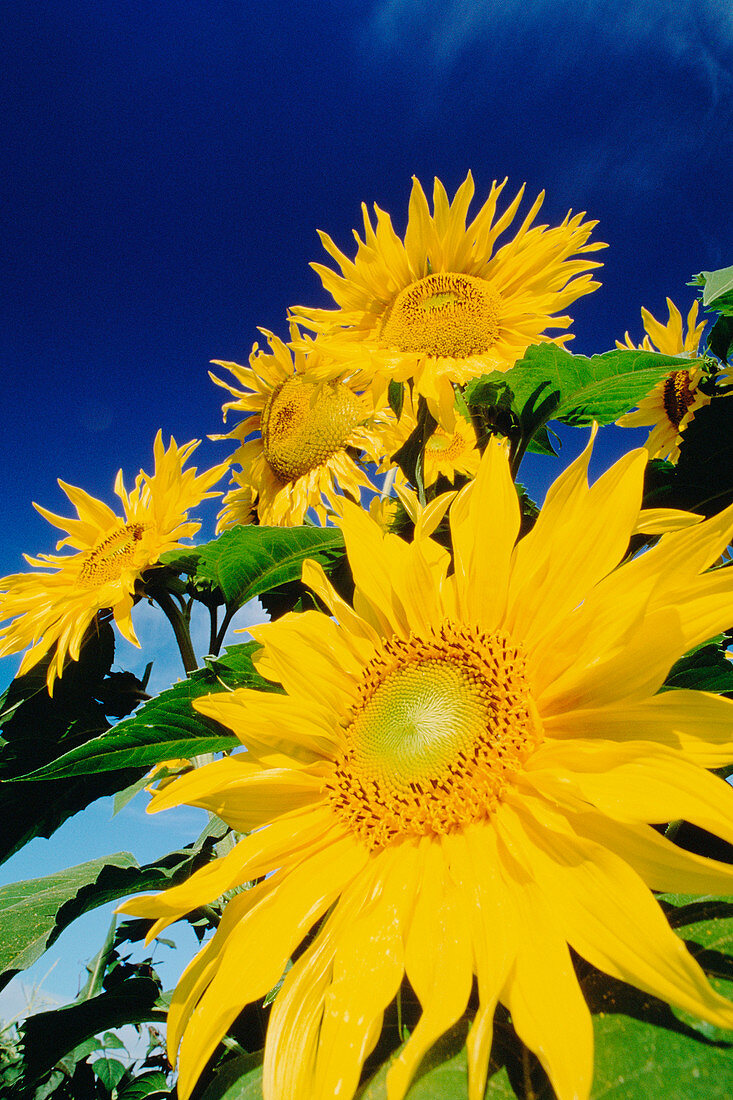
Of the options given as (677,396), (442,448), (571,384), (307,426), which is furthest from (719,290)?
(307,426)

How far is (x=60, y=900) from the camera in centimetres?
141

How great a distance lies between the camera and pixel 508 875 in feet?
2.48

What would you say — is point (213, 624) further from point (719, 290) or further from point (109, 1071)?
point (109, 1071)

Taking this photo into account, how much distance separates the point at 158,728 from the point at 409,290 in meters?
1.47

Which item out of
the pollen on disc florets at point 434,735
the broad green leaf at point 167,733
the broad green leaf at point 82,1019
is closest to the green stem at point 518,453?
the pollen on disc florets at point 434,735

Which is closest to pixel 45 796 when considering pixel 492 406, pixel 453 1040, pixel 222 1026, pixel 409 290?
pixel 222 1026

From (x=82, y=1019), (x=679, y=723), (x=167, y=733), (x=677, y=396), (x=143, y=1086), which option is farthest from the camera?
(x=143, y=1086)

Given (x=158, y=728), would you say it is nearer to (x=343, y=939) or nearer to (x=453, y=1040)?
(x=343, y=939)

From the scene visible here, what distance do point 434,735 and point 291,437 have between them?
158 cm

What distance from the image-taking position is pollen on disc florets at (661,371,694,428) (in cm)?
222

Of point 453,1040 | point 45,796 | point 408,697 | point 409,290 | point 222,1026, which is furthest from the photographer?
point 409,290

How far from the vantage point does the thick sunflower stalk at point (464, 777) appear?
0.65 m

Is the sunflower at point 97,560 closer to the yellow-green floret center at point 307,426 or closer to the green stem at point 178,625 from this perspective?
the green stem at point 178,625

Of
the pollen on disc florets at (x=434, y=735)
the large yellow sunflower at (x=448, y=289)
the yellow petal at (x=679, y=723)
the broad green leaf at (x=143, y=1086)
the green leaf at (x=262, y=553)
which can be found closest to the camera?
the yellow petal at (x=679, y=723)
